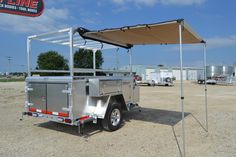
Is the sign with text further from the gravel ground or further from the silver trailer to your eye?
the gravel ground

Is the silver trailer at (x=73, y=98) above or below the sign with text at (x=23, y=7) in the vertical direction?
below

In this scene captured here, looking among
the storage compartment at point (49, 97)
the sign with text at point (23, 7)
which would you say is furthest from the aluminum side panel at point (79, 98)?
the sign with text at point (23, 7)

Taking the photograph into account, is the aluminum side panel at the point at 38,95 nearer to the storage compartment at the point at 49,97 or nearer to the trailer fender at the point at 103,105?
the storage compartment at the point at 49,97

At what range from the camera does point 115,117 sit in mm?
5902

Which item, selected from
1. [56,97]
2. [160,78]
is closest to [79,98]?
[56,97]

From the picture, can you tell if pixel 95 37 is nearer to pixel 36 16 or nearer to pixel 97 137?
pixel 97 137

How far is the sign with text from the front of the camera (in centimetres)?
1115

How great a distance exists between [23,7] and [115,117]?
31.9ft

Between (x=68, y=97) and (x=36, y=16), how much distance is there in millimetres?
9367

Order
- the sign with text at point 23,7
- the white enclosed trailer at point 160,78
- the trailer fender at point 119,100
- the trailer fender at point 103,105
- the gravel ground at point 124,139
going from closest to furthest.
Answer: the gravel ground at point 124,139, the trailer fender at point 103,105, the trailer fender at point 119,100, the sign with text at point 23,7, the white enclosed trailer at point 160,78

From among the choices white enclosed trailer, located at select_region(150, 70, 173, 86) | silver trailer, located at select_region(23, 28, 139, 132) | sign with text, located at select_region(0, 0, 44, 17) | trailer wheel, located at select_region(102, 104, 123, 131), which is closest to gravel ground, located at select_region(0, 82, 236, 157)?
trailer wheel, located at select_region(102, 104, 123, 131)

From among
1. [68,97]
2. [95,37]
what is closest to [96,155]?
[68,97]

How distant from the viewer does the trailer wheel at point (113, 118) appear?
549cm

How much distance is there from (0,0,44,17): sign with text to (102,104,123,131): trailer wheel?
8988 mm
